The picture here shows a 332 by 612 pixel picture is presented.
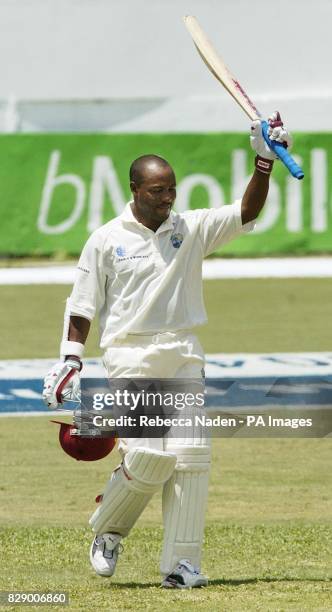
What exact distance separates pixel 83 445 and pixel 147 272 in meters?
0.79

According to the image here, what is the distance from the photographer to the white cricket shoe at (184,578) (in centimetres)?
554

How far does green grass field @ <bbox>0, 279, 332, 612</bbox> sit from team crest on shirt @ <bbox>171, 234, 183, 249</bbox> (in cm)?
139

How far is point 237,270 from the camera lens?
63.5ft

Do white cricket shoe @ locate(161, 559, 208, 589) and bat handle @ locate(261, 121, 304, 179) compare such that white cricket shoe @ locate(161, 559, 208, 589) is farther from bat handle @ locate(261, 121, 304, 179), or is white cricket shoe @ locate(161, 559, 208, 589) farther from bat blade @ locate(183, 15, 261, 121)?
bat blade @ locate(183, 15, 261, 121)

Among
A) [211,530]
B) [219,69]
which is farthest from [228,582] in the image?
[219,69]

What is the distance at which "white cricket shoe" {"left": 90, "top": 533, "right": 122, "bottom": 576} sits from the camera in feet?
18.9

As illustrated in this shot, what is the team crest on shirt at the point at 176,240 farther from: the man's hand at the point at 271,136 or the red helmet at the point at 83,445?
the red helmet at the point at 83,445

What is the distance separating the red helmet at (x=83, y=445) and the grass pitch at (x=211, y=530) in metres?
0.51

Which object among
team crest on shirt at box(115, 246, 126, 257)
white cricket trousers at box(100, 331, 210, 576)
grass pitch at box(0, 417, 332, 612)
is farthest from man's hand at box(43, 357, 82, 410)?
grass pitch at box(0, 417, 332, 612)

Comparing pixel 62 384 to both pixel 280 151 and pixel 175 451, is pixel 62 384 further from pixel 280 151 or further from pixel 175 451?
pixel 280 151

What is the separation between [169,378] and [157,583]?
841 mm

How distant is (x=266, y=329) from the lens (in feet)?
46.7

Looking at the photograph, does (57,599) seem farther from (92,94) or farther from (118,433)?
(92,94)

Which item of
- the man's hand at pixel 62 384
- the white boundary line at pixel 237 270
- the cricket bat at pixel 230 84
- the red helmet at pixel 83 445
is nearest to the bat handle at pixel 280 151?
the cricket bat at pixel 230 84
